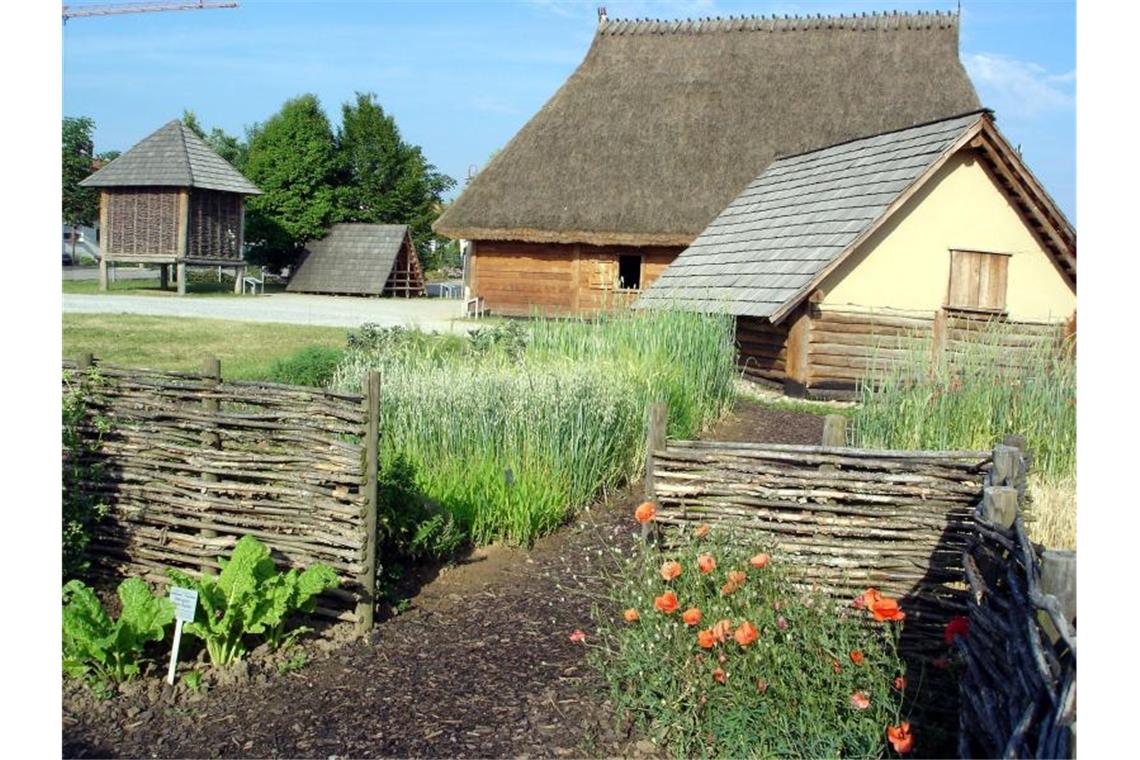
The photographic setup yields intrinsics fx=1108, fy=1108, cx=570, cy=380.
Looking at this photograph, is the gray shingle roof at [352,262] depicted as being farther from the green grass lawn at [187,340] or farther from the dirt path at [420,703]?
the dirt path at [420,703]

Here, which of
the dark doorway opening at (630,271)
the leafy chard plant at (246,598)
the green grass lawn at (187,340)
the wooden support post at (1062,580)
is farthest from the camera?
the dark doorway opening at (630,271)

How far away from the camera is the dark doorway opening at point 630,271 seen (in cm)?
2395

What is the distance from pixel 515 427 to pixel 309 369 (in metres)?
3.46

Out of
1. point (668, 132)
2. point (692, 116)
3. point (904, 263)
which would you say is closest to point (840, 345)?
point (904, 263)

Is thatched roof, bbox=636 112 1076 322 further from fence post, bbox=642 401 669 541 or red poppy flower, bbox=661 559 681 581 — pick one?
red poppy flower, bbox=661 559 681 581

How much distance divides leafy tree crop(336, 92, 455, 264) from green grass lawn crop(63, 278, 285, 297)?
22.2 ft

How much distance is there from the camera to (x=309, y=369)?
9.68 m

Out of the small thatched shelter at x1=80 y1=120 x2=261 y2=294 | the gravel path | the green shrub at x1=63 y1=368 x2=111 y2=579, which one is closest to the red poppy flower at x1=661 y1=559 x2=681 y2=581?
the green shrub at x1=63 y1=368 x2=111 y2=579

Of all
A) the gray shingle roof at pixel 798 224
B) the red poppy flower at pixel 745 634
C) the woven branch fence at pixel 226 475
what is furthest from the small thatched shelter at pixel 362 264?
the red poppy flower at pixel 745 634

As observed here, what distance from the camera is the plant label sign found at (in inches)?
169

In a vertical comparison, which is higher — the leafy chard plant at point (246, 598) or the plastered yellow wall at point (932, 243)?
the plastered yellow wall at point (932, 243)

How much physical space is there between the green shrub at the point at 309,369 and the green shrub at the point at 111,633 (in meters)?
4.70

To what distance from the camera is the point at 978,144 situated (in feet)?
40.3

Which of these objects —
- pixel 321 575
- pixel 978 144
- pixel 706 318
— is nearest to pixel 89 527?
pixel 321 575
